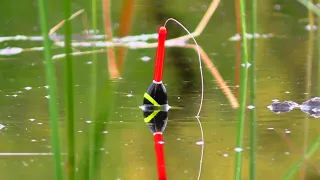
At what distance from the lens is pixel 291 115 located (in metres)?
2.06

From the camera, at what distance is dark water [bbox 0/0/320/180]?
1.63 meters

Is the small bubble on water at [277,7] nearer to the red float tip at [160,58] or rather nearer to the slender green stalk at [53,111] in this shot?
the red float tip at [160,58]

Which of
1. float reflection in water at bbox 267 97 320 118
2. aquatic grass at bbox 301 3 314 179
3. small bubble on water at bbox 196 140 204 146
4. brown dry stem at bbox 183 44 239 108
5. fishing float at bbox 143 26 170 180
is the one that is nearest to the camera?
aquatic grass at bbox 301 3 314 179

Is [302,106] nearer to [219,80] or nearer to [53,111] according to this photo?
[219,80]

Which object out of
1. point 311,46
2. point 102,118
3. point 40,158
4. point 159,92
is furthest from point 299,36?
point 102,118

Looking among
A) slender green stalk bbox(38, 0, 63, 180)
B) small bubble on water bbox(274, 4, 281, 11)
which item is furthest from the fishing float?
→ small bubble on water bbox(274, 4, 281, 11)

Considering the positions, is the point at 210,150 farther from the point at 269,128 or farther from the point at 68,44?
the point at 68,44

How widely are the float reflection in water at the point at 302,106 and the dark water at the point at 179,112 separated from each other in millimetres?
29

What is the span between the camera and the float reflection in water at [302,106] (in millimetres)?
2088

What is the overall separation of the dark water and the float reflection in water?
3cm

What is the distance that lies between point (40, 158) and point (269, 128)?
618 mm

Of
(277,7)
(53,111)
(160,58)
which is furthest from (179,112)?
(277,7)

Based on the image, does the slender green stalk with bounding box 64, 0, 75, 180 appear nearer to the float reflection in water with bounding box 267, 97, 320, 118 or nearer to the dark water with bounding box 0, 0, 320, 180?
the dark water with bounding box 0, 0, 320, 180

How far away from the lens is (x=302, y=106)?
2154 millimetres
